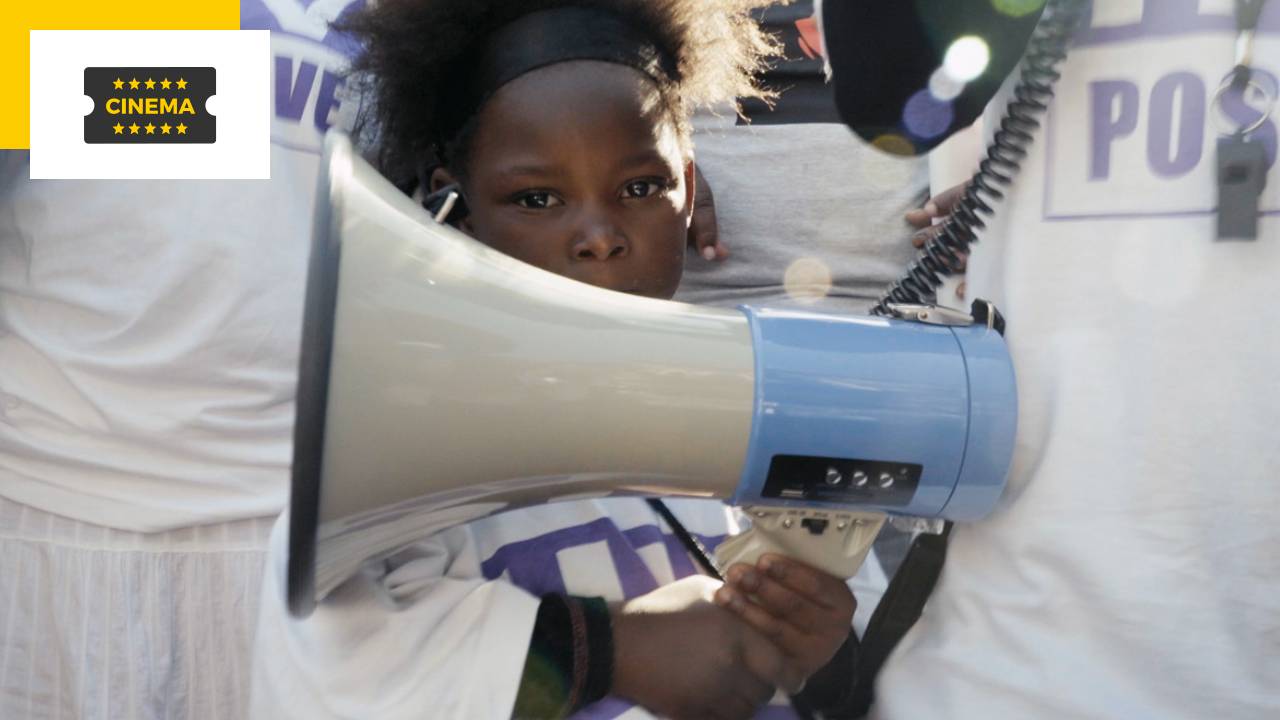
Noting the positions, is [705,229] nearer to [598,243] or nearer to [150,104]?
[598,243]

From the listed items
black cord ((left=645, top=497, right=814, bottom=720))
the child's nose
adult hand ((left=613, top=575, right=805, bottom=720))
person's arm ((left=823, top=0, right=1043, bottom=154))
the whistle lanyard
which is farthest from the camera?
the child's nose

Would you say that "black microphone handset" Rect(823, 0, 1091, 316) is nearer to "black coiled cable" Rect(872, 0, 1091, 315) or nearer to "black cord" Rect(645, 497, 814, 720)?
"black coiled cable" Rect(872, 0, 1091, 315)

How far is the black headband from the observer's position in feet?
4.97

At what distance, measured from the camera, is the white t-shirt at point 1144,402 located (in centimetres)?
96

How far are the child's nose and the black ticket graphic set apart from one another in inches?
25.0

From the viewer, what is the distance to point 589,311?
102 cm

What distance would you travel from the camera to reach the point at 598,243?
1.43 metres

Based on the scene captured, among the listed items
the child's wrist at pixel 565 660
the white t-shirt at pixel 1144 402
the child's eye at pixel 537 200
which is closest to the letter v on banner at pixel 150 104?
the child's eye at pixel 537 200

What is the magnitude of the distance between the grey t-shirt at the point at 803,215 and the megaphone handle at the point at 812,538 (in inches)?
28.7

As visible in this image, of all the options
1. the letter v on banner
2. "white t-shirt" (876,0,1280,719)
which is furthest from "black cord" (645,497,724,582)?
the letter v on banner

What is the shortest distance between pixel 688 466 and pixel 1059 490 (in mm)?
324

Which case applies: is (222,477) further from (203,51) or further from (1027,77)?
(1027,77)

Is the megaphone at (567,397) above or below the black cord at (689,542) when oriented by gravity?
above

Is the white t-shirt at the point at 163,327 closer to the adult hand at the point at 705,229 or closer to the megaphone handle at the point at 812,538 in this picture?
the adult hand at the point at 705,229
